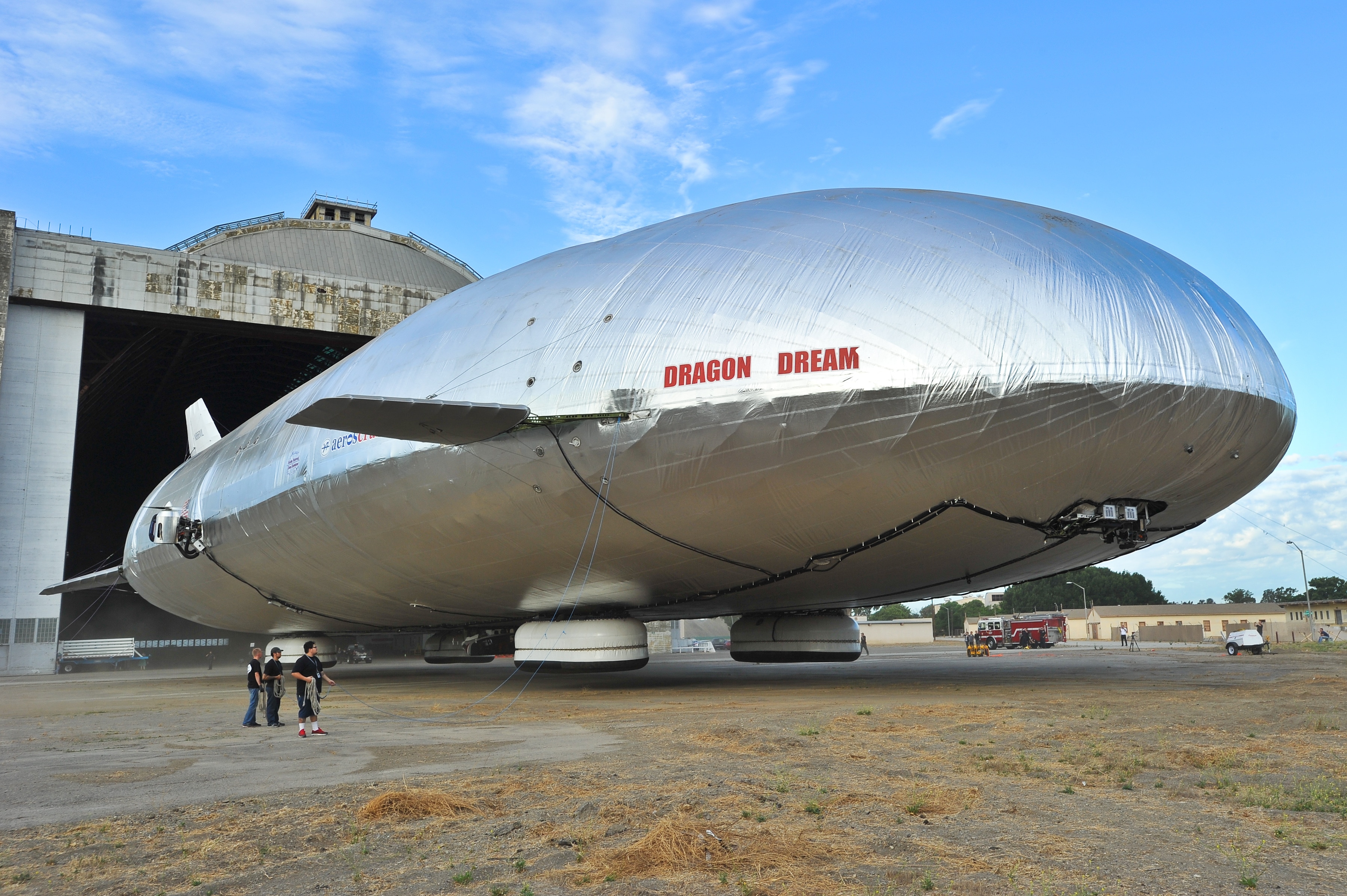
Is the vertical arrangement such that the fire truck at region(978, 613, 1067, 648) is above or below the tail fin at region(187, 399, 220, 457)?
below

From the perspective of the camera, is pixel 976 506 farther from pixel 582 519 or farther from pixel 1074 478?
pixel 582 519

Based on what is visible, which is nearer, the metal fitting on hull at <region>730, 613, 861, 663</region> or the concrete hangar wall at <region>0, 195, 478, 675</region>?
the metal fitting on hull at <region>730, 613, 861, 663</region>

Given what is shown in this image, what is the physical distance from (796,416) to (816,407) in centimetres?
32

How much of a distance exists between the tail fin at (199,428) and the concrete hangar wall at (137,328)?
836 cm

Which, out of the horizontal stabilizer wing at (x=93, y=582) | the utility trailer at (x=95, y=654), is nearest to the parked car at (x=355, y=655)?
the utility trailer at (x=95, y=654)

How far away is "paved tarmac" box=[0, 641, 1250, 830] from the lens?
9.05 meters

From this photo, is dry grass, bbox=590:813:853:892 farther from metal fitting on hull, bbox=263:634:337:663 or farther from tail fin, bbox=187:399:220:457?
tail fin, bbox=187:399:220:457

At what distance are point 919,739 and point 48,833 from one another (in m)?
8.81

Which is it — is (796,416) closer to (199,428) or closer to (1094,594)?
(199,428)

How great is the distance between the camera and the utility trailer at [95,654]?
48500 mm

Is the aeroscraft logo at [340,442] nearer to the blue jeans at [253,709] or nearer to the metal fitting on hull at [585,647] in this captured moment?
the blue jeans at [253,709]

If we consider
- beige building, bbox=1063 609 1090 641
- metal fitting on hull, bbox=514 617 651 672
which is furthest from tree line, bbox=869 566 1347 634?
metal fitting on hull, bbox=514 617 651 672

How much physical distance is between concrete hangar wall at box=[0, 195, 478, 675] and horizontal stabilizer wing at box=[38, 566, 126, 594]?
12.9 ft

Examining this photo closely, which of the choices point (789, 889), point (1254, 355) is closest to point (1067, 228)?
point (1254, 355)
